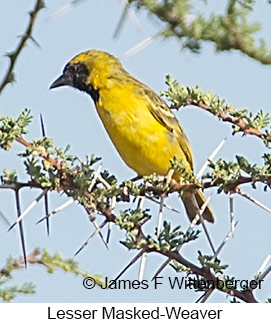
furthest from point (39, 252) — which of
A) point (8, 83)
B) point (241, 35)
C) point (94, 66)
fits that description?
point (94, 66)

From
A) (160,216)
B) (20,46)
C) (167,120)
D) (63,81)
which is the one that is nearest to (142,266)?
(160,216)

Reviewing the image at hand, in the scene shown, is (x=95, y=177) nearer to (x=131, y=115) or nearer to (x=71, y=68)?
(x=131, y=115)

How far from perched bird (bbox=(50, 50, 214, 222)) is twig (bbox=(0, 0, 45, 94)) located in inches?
74.6

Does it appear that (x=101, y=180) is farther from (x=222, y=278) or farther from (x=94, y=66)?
(x=94, y=66)

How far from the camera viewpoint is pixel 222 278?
78.3 inches

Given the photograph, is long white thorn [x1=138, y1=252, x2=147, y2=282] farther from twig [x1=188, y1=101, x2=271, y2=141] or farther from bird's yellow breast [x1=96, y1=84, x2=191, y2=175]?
bird's yellow breast [x1=96, y1=84, x2=191, y2=175]

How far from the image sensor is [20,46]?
6.83 feet

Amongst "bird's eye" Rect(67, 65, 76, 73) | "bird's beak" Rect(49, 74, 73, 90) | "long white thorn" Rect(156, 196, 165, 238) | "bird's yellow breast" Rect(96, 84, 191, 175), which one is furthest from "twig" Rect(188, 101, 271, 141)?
"bird's eye" Rect(67, 65, 76, 73)

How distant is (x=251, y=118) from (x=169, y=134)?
2256mm

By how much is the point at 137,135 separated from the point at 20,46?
2.18m

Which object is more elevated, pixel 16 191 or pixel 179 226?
pixel 16 191

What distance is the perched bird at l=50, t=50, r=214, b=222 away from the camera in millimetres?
4223

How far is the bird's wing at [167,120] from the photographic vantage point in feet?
14.8

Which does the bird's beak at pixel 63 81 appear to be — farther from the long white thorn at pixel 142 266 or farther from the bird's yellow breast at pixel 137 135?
the long white thorn at pixel 142 266
